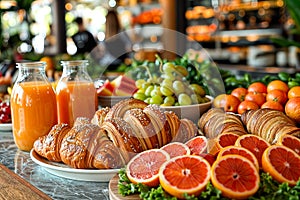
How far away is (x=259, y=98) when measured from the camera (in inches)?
82.8

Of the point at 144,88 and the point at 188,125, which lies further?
the point at 144,88

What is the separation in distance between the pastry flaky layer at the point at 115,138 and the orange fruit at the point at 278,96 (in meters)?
0.70

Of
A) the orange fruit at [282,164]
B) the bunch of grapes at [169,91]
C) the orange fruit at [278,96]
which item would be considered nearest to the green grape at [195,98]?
the bunch of grapes at [169,91]

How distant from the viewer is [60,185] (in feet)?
4.70

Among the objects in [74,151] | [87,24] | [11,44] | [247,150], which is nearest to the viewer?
[247,150]

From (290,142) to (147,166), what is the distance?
441 mm

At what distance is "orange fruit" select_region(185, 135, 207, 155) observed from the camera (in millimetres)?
1366

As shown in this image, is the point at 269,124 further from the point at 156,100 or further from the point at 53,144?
the point at 53,144

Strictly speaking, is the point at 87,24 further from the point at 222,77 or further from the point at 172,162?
the point at 172,162

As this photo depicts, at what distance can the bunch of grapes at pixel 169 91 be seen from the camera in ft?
6.63

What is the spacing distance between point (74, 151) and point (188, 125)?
1.35 ft

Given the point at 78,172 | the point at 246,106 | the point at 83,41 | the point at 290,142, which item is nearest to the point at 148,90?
the point at 246,106

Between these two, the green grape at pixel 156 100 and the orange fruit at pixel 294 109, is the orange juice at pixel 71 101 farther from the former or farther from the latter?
the orange fruit at pixel 294 109

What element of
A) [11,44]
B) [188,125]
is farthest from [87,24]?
[188,125]
